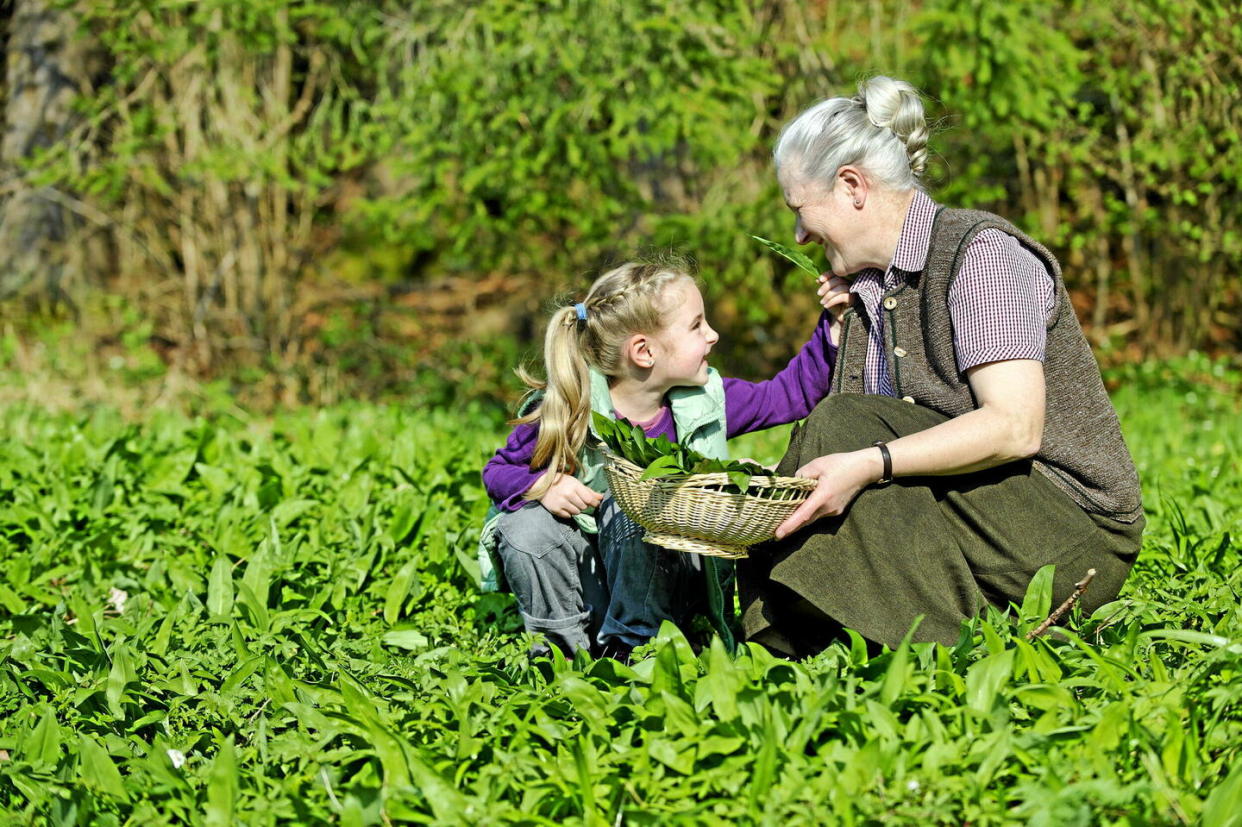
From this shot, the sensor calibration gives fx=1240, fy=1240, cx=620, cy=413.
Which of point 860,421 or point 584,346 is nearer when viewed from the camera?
point 860,421

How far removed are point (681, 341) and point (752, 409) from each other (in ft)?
1.04

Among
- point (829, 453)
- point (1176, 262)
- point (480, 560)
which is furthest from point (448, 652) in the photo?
point (1176, 262)

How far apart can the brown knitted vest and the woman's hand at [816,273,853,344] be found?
9.5 inches

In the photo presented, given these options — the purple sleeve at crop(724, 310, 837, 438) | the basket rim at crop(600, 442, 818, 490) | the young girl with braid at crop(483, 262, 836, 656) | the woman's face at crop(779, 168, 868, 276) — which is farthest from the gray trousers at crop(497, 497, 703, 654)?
the woman's face at crop(779, 168, 868, 276)

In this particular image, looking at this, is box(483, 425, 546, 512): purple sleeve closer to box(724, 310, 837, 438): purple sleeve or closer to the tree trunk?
box(724, 310, 837, 438): purple sleeve

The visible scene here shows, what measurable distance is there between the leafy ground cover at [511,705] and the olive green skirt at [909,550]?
99 mm

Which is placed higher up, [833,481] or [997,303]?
[997,303]

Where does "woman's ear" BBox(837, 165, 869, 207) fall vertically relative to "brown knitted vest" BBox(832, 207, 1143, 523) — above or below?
above

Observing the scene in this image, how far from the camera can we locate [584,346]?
138 inches

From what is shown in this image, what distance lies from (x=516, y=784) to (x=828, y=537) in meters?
0.96

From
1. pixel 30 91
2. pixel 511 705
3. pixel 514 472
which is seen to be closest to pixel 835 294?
pixel 514 472

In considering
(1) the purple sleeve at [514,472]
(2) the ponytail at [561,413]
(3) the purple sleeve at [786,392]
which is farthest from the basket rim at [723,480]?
(3) the purple sleeve at [786,392]

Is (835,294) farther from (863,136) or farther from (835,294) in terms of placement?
(863,136)

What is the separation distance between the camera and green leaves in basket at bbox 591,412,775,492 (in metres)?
2.77
